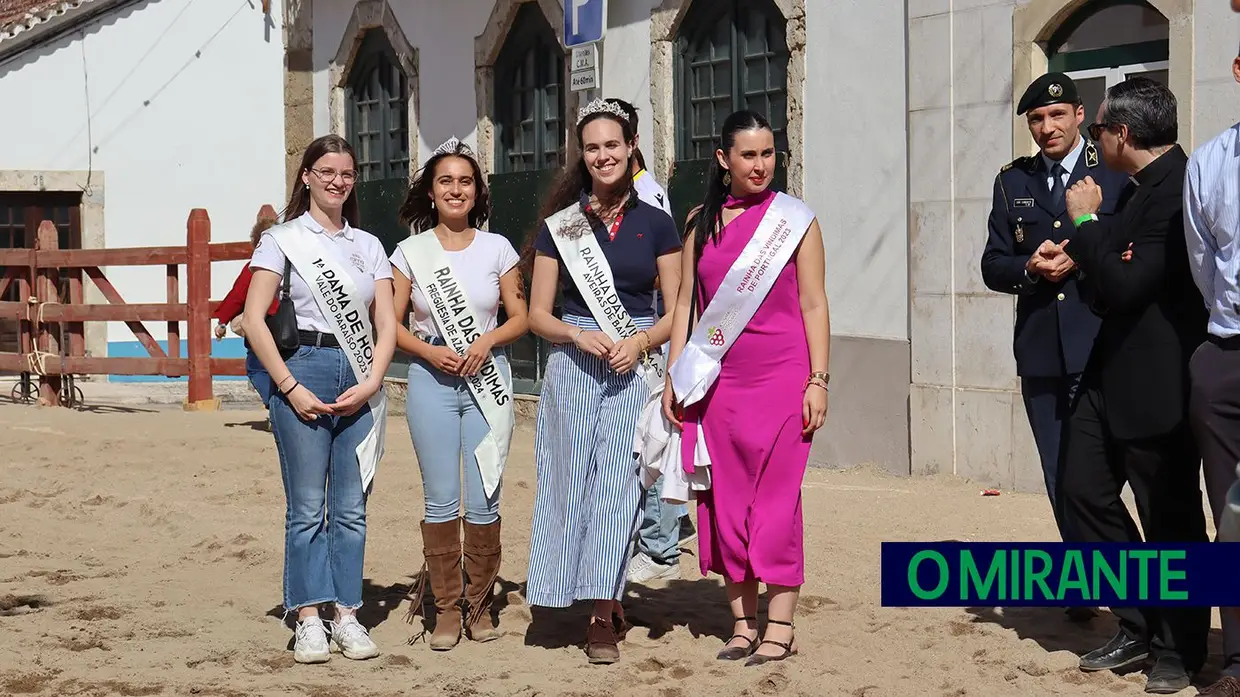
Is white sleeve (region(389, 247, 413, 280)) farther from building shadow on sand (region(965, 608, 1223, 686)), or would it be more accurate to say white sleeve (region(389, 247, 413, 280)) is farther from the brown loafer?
building shadow on sand (region(965, 608, 1223, 686))

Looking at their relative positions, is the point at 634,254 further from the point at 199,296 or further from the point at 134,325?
the point at 134,325

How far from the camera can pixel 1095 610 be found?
6363 millimetres

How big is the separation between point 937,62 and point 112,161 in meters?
13.9

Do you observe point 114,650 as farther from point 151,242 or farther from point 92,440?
point 151,242

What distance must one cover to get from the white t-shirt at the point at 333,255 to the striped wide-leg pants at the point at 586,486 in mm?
730

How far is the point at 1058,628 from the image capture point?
6148 mm

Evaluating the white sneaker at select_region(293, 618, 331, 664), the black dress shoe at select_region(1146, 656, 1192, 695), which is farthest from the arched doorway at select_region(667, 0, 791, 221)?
the black dress shoe at select_region(1146, 656, 1192, 695)

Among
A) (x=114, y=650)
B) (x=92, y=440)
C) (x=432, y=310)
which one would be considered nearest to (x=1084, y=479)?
(x=432, y=310)

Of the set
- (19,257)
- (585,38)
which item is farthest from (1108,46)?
(19,257)

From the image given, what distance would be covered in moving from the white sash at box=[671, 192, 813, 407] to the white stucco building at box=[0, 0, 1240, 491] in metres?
3.93

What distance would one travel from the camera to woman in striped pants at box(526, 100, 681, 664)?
598 centimetres

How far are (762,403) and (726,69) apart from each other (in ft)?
22.8

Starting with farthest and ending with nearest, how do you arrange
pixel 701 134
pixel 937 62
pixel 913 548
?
1. pixel 701 134
2. pixel 937 62
3. pixel 913 548

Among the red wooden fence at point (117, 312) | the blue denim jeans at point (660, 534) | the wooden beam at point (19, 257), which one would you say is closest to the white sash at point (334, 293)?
the blue denim jeans at point (660, 534)
